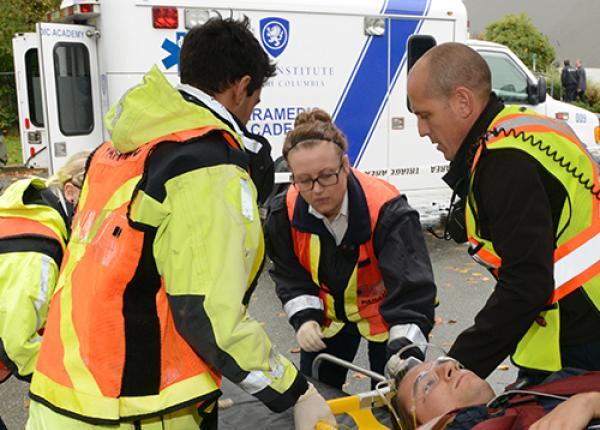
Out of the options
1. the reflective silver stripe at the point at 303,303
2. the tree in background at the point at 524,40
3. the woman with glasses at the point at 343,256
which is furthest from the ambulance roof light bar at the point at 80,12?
the tree in background at the point at 524,40

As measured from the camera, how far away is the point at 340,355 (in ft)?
10.7

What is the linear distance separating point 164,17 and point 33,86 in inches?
100

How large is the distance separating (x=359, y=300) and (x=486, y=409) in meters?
0.88

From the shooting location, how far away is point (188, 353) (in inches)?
69.0

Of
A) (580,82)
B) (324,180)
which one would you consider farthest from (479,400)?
(580,82)

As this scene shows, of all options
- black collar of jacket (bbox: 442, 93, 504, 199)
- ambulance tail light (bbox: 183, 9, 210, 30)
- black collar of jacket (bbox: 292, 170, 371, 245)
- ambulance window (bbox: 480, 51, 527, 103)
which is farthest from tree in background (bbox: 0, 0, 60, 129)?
black collar of jacket (bbox: 442, 93, 504, 199)

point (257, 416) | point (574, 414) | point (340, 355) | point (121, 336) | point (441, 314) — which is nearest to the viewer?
point (121, 336)

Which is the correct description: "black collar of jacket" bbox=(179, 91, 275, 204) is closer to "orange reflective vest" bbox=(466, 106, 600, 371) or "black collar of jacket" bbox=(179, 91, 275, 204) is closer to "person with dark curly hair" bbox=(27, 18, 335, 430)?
"person with dark curly hair" bbox=(27, 18, 335, 430)

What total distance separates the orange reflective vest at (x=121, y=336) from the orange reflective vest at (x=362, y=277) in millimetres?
1209

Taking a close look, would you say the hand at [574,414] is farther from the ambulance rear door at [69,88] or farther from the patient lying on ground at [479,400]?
the ambulance rear door at [69,88]

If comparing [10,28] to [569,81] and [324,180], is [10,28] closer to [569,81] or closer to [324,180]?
[569,81]

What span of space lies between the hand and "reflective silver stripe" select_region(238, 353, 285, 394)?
716 millimetres

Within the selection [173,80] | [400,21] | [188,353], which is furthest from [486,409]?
[400,21]

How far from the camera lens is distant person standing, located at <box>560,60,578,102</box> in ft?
73.7
